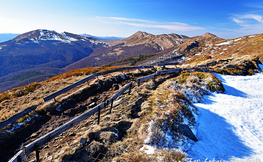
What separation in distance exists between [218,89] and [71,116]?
13511 millimetres

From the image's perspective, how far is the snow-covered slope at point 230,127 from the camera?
5.14 meters

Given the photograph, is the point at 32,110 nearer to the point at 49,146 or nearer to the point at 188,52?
the point at 49,146

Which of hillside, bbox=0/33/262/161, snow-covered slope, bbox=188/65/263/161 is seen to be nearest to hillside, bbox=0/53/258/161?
hillside, bbox=0/33/262/161

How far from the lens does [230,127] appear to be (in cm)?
679

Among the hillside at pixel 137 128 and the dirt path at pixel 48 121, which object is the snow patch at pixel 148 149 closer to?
the hillside at pixel 137 128

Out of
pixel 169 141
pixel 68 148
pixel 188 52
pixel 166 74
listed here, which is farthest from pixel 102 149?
pixel 188 52

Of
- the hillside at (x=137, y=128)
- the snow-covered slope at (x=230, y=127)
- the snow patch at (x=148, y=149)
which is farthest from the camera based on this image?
the snow-covered slope at (x=230, y=127)

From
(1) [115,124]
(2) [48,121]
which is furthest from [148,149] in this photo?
(2) [48,121]

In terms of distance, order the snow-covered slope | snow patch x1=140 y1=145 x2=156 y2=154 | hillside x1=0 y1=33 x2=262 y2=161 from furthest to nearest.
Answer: the snow-covered slope, hillside x1=0 y1=33 x2=262 y2=161, snow patch x1=140 y1=145 x2=156 y2=154

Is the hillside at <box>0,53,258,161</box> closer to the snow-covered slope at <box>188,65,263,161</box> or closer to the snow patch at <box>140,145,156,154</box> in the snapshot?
the snow patch at <box>140,145,156,154</box>

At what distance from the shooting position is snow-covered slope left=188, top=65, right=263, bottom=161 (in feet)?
16.9

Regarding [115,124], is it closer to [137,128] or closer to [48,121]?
[137,128]

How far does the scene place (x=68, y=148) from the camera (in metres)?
5.59

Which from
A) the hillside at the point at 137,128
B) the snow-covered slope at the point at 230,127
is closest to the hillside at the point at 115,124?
the hillside at the point at 137,128
